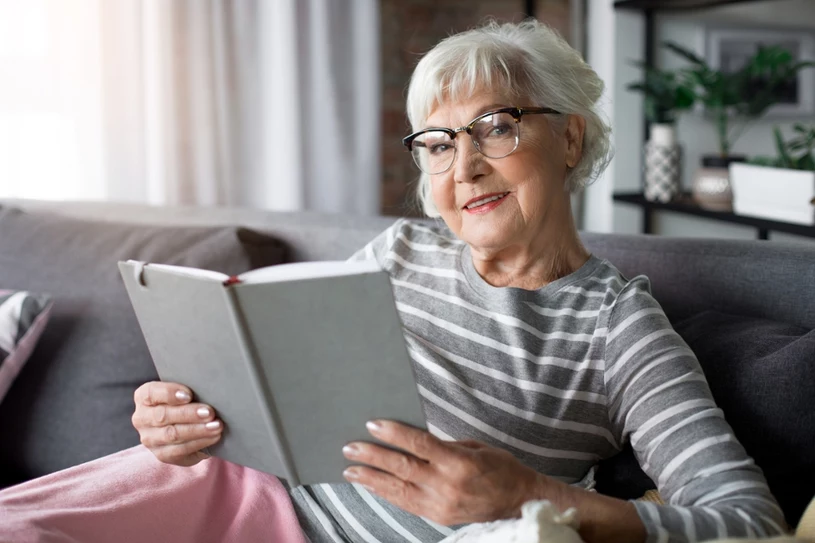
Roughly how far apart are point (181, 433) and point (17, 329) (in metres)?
0.68

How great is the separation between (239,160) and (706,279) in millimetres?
2204

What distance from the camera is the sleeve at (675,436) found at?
88cm

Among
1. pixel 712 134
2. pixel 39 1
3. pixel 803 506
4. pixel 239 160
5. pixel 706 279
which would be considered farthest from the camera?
pixel 712 134

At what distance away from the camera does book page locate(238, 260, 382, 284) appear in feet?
2.68

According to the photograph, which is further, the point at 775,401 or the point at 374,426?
the point at 775,401

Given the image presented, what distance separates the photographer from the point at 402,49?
12.7 feet

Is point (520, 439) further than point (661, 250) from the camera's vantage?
No

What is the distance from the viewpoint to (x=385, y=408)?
86 cm

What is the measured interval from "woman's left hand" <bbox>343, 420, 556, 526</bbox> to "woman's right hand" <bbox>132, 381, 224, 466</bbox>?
0.21 meters

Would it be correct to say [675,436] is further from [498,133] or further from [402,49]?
[402,49]

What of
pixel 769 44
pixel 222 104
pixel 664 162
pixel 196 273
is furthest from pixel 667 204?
pixel 196 273

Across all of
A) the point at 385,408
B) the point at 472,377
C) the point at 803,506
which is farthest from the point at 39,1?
the point at 803,506

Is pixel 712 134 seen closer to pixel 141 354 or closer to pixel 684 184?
pixel 684 184

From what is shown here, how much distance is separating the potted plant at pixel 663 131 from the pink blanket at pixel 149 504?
2.23 meters
